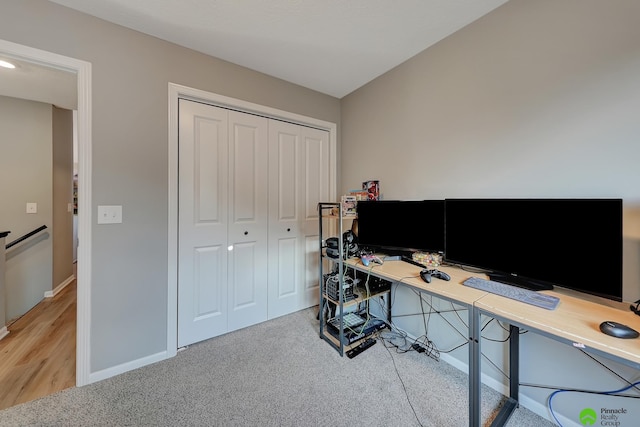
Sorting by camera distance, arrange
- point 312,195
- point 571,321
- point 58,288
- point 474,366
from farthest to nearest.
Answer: point 58,288
point 312,195
point 474,366
point 571,321

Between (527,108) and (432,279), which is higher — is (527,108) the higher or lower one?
the higher one

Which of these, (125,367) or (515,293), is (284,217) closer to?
(125,367)

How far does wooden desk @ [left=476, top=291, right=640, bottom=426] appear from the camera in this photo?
777 mm

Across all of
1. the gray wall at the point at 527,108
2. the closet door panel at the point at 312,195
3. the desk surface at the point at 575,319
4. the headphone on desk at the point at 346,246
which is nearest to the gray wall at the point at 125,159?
the closet door panel at the point at 312,195

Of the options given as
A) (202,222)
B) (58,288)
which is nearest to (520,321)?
(202,222)

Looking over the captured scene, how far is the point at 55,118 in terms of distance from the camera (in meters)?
2.80

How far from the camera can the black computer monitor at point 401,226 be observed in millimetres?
1729

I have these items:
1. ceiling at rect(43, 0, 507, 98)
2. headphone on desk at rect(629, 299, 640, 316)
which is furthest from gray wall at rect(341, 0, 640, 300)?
ceiling at rect(43, 0, 507, 98)

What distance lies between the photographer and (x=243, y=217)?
217 cm

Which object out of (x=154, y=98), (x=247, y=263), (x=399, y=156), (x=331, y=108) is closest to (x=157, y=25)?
(x=154, y=98)

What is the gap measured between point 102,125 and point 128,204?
0.55 m

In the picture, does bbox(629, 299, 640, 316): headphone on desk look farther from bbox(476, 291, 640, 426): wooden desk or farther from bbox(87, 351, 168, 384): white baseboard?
bbox(87, 351, 168, 384): white baseboard

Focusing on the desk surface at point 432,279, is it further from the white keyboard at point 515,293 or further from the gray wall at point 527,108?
Result: the gray wall at point 527,108

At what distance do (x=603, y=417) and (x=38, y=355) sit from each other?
11.9ft
